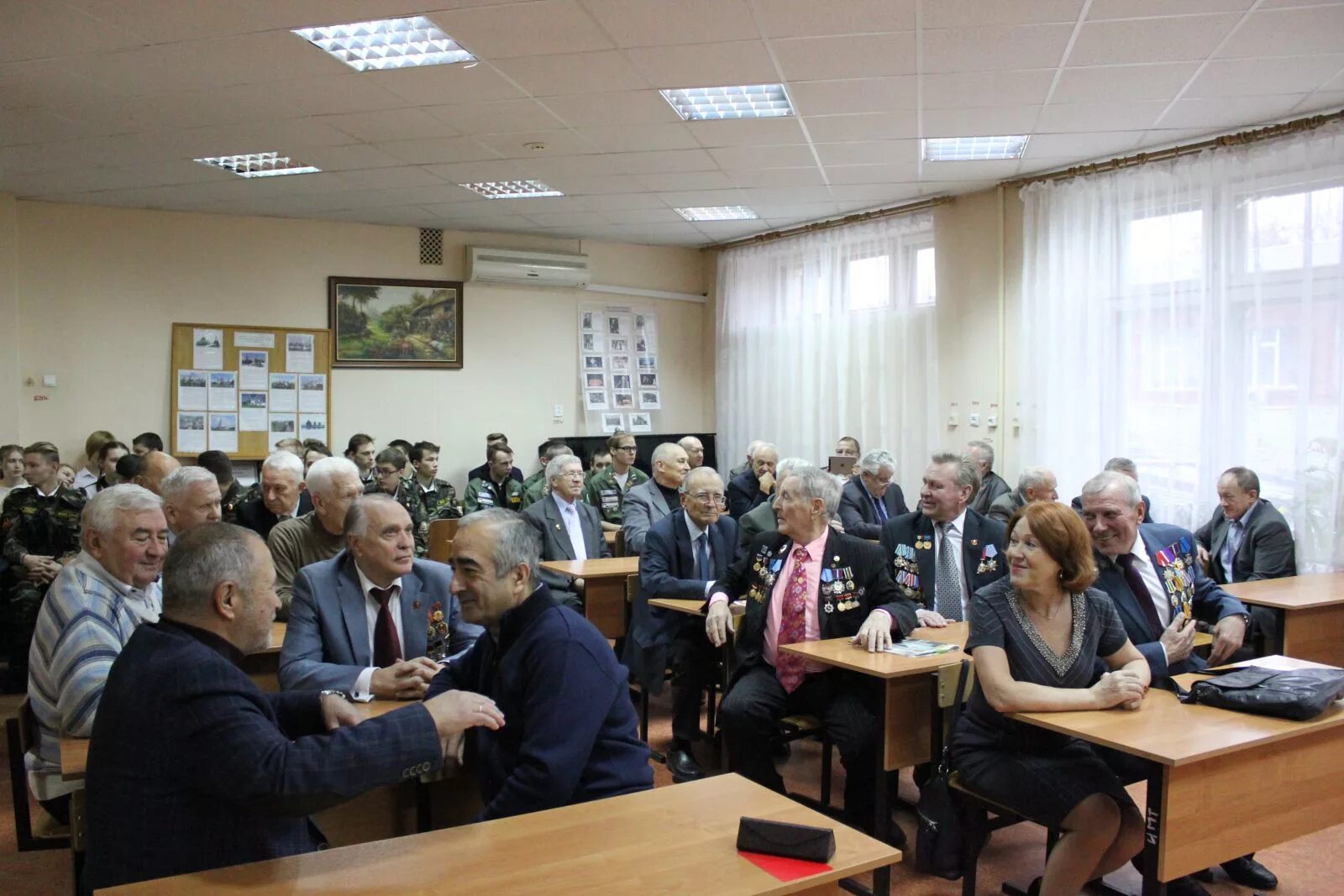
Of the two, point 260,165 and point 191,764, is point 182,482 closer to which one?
point 191,764

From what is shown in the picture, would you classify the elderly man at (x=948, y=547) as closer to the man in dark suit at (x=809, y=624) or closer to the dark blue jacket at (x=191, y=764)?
the man in dark suit at (x=809, y=624)

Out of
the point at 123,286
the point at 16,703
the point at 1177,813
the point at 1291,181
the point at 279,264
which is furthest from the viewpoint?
the point at 279,264

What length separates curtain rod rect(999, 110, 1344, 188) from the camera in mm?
5648

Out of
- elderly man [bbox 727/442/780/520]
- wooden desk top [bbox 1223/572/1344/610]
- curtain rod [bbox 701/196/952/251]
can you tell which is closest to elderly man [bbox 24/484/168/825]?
wooden desk top [bbox 1223/572/1344/610]

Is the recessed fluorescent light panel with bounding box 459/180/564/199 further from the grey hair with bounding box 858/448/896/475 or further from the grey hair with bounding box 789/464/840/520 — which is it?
the grey hair with bounding box 789/464/840/520

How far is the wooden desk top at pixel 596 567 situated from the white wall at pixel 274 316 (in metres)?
4.43

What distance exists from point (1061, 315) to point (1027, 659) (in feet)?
16.0

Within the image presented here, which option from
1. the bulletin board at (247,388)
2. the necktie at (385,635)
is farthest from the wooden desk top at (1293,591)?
the bulletin board at (247,388)

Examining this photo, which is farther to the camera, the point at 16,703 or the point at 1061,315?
the point at 1061,315

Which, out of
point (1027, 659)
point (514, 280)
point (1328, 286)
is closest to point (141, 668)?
point (1027, 659)

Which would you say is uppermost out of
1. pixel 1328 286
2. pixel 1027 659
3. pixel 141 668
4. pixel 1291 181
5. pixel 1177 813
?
pixel 1291 181

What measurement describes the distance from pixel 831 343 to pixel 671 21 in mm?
5078

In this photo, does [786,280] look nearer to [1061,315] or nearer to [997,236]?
[997,236]

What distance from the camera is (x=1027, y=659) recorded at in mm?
2883
